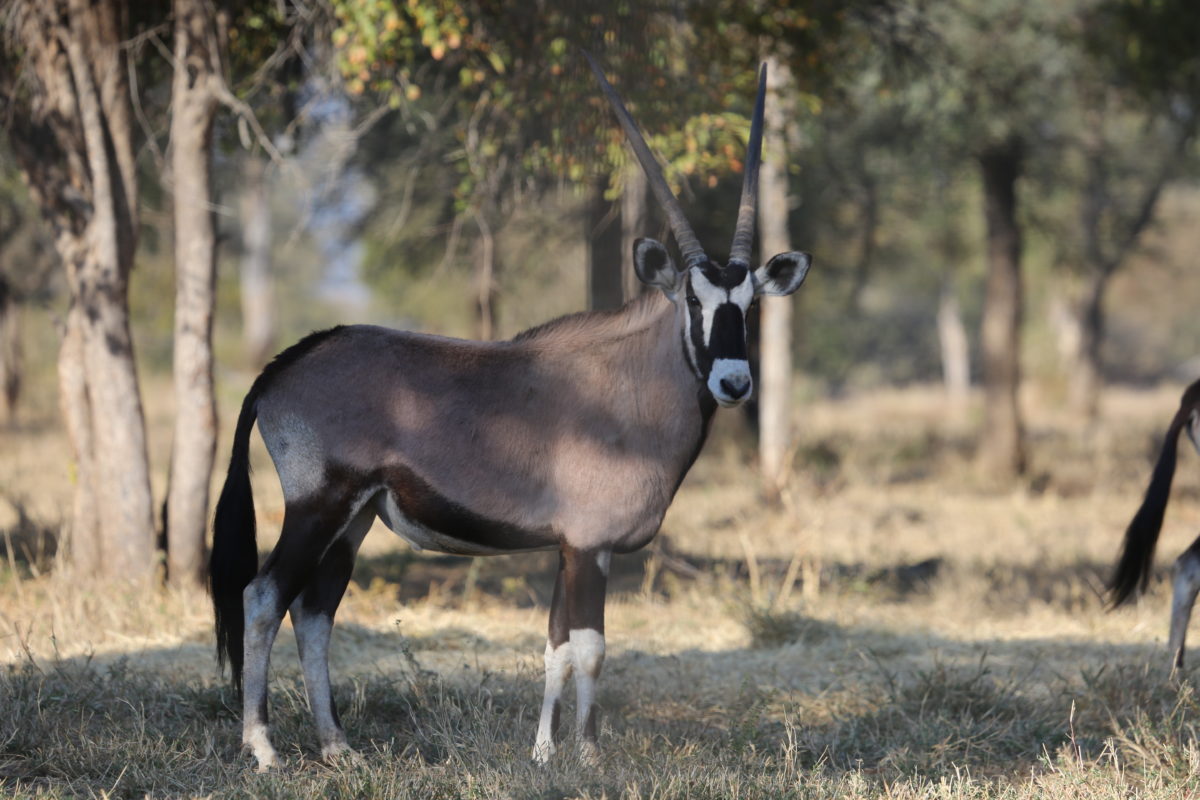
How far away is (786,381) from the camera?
14891 mm

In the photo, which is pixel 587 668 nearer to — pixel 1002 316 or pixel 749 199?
pixel 749 199

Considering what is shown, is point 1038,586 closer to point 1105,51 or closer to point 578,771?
point 1105,51

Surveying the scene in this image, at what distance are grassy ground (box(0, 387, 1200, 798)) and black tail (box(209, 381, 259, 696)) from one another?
48 cm

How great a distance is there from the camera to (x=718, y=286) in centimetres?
518

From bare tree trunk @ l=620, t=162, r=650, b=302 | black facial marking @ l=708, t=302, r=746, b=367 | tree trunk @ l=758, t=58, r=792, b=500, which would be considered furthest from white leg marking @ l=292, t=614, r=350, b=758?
tree trunk @ l=758, t=58, r=792, b=500

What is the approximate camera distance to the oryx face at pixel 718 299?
5012 millimetres

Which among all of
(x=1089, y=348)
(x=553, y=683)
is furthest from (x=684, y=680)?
(x=1089, y=348)

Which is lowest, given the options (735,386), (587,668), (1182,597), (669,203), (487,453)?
(1182,597)

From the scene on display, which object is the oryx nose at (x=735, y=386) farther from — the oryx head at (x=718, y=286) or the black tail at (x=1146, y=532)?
the black tail at (x=1146, y=532)

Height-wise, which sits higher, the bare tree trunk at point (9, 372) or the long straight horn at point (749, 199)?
the long straight horn at point (749, 199)

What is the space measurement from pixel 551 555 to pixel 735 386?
234 inches

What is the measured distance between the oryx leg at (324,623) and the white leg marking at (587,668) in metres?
0.94

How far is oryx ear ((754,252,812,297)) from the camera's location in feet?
17.7

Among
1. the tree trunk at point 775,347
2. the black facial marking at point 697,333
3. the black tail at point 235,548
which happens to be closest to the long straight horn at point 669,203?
the black facial marking at point 697,333
